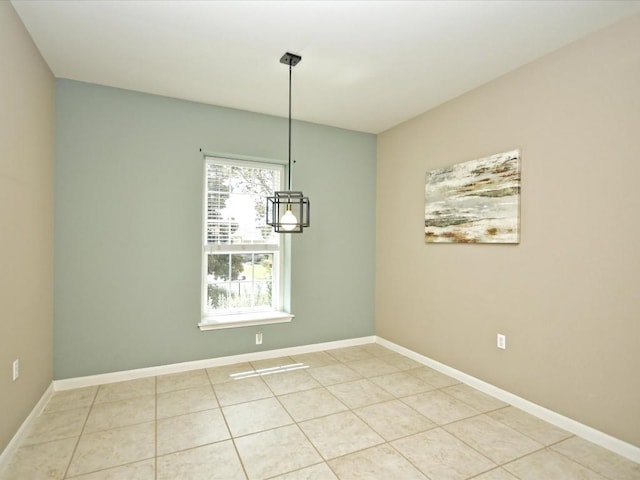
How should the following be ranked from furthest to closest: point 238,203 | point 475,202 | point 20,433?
point 238,203
point 475,202
point 20,433

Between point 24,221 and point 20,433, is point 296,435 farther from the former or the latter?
point 24,221

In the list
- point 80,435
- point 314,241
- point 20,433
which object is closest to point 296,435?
point 80,435

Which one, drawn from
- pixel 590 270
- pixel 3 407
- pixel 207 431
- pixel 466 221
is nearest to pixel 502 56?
pixel 466 221

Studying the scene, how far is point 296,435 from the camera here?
2379 mm

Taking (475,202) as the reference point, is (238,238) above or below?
below

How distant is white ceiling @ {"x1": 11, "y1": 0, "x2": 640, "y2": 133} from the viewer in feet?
6.96

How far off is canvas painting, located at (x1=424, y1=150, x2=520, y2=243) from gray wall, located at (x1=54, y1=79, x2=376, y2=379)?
1.33 metres

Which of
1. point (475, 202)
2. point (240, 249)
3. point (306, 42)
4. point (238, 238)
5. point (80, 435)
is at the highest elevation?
point (306, 42)

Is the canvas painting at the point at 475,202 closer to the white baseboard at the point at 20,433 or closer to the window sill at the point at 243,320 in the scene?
the window sill at the point at 243,320

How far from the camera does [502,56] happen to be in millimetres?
2631

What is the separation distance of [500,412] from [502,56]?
2721 mm

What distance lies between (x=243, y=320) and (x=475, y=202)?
2556 millimetres

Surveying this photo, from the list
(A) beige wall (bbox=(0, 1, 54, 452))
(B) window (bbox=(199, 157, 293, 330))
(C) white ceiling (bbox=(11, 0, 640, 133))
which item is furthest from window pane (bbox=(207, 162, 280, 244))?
(A) beige wall (bbox=(0, 1, 54, 452))

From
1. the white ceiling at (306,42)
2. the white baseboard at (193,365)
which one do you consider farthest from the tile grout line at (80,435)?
the white ceiling at (306,42)
